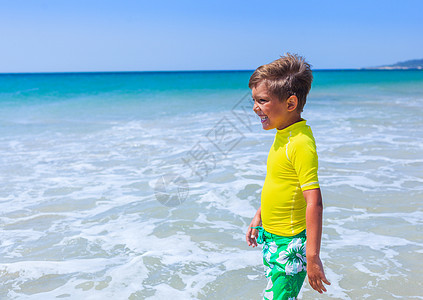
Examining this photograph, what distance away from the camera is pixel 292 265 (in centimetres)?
205

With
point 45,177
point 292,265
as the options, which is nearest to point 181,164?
point 45,177

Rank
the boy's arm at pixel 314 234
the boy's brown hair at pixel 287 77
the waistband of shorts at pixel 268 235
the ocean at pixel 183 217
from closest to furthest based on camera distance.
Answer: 1. the boy's arm at pixel 314 234
2. the boy's brown hair at pixel 287 77
3. the waistband of shorts at pixel 268 235
4. the ocean at pixel 183 217

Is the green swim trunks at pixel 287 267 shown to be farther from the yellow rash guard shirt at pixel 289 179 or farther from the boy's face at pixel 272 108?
the boy's face at pixel 272 108

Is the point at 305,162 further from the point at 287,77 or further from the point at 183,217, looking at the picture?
the point at 183,217

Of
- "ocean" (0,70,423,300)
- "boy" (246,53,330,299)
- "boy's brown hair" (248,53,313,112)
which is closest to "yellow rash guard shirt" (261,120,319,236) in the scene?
"boy" (246,53,330,299)

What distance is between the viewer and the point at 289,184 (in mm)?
2039

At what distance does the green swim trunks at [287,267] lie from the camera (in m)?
2.06

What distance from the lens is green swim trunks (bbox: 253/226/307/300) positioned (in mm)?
2057

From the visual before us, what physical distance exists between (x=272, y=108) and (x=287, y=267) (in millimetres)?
780

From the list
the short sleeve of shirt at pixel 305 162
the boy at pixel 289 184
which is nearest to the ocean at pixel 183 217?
the boy at pixel 289 184

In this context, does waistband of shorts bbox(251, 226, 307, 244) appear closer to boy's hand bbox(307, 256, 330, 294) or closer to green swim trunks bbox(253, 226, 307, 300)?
green swim trunks bbox(253, 226, 307, 300)

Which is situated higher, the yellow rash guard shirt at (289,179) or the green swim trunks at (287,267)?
the yellow rash guard shirt at (289,179)

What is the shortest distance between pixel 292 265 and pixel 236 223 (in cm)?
270

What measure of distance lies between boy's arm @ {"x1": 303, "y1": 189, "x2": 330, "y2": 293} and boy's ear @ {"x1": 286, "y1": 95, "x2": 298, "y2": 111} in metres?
0.41
